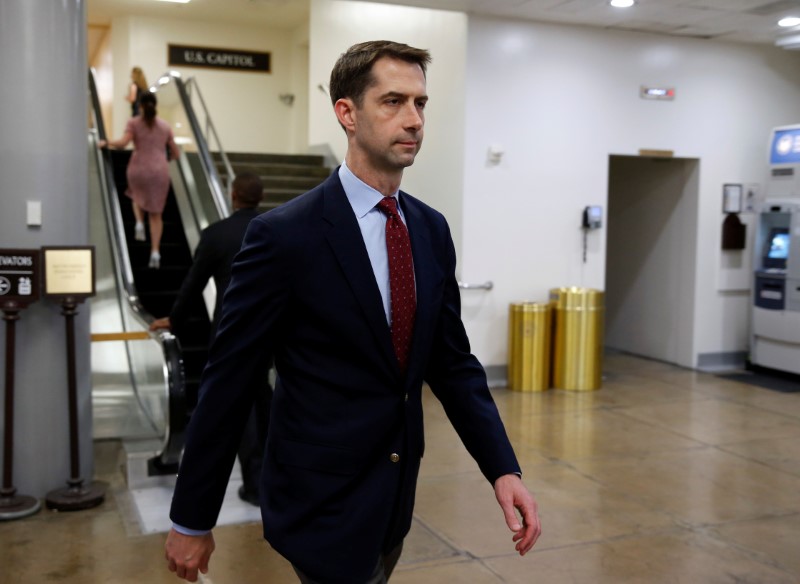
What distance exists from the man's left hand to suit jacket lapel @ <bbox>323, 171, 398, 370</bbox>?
0.43m

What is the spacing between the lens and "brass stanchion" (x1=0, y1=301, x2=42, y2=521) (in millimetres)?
4824

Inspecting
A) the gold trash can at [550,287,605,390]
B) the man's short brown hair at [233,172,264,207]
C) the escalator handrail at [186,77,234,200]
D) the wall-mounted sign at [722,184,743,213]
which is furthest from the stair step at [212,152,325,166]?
the man's short brown hair at [233,172,264,207]

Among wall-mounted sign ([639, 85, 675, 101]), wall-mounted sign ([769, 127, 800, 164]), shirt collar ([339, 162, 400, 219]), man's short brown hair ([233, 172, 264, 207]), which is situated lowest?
shirt collar ([339, 162, 400, 219])

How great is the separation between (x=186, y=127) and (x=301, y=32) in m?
5.28

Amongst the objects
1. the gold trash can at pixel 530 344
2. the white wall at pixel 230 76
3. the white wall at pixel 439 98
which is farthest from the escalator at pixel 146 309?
the white wall at pixel 230 76

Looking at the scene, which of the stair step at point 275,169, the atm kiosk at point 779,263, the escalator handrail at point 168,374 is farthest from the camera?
the stair step at point 275,169

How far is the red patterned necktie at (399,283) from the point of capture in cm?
199

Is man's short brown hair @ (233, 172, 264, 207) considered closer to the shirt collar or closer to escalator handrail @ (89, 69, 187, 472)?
escalator handrail @ (89, 69, 187, 472)

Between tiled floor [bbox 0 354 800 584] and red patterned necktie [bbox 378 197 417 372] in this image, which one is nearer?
red patterned necktie [bbox 378 197 417 372]

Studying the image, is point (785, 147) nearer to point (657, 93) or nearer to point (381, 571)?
point (657, 93)

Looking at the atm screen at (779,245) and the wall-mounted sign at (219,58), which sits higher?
the wall-mounted sign at (219,58)

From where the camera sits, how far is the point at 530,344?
28.3ft

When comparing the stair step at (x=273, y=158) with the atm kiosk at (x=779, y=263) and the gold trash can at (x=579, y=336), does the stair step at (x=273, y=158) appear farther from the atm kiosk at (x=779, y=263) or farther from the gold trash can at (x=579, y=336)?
the atm kiosk at (x=779, y=263)

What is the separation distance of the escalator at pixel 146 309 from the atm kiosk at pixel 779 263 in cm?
570
